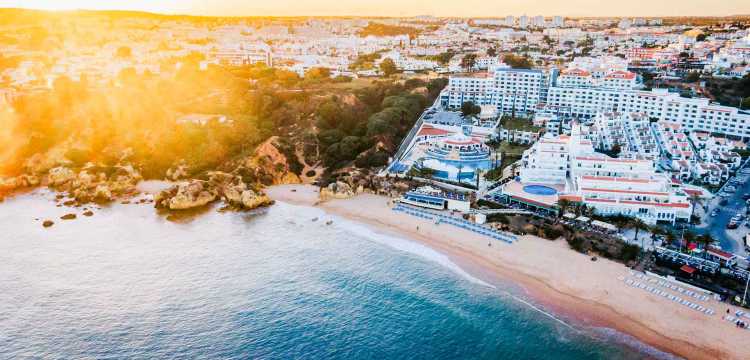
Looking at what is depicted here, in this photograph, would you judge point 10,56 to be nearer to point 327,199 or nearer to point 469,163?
point 327,199

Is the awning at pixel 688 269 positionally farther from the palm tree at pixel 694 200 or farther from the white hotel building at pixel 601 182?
the palm tree at pixel 694 200

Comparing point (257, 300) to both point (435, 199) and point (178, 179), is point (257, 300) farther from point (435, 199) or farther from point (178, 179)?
point (178, 179)

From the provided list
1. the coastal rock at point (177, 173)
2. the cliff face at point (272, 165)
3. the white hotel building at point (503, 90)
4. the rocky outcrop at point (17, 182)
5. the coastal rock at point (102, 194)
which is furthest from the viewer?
the white hotel building at point (503, 90)

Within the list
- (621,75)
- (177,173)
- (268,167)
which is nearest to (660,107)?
(621,75)

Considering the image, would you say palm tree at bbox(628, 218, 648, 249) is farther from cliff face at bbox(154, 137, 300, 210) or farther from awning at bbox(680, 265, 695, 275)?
cliff face at bbox(154, 137, 300, 210)

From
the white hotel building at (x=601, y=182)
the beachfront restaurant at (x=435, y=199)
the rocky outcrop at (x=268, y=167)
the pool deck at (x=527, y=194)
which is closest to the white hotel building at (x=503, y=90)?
the white hotel building at (x=601, y=182)

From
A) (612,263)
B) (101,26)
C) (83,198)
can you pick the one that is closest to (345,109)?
(83,198)

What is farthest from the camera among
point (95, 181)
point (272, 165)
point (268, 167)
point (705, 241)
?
point (272, 165)
